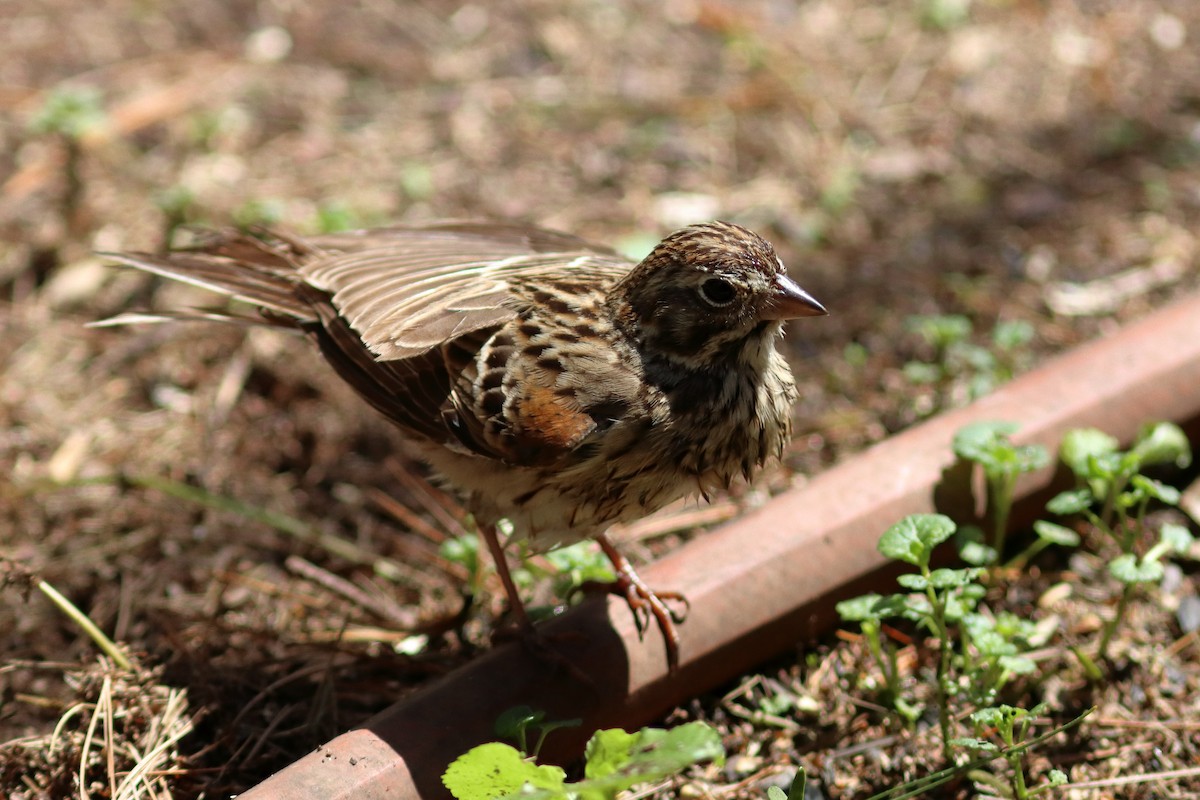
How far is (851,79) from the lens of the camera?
655 centimetres

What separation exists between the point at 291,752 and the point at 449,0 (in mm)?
4847

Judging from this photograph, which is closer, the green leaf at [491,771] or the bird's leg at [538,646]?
the green leaf at [491,771]

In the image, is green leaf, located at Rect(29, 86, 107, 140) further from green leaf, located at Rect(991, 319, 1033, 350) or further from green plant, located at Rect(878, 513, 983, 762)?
green plant, located at Rect(878, 513, 983, 762)

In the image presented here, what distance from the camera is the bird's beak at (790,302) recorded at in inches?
125

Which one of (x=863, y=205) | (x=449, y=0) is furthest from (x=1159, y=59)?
(x=449, y=0)

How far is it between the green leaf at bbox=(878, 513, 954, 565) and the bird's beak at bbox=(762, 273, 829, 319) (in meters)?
0.55

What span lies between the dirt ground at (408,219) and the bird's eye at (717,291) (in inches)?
41.7

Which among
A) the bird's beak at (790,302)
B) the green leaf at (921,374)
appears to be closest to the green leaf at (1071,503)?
the bird's beak at (790,302)

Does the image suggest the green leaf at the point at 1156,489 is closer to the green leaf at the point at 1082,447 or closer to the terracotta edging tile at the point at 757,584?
the green leaf at the point at 1082,447

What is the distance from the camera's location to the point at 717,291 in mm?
3217

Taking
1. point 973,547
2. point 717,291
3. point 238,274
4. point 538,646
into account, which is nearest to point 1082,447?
point 973,547

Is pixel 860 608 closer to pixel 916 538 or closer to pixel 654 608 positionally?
pixel 916 538

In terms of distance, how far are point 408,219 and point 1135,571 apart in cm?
338

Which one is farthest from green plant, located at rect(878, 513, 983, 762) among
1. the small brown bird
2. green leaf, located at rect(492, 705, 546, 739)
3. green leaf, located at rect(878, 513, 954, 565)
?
green leaf, located at rect(492, 705, 546, 739)
